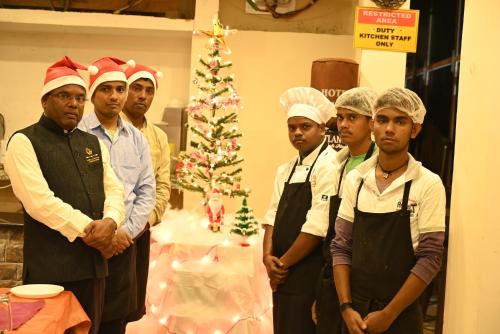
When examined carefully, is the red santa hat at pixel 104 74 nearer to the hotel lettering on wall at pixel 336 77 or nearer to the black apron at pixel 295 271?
the black apron at pixel 295 271

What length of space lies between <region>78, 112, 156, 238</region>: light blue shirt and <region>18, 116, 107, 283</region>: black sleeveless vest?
0.44m

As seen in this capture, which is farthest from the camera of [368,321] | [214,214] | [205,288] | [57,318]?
[214,214]

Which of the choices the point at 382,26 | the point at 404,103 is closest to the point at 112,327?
the point at 404,103

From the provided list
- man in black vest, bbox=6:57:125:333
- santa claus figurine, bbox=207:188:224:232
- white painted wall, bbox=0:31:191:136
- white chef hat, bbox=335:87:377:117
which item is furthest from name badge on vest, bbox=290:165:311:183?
white painted wall, bbox=0:31:191:136

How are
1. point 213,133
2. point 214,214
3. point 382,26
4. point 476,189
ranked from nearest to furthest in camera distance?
1. point 476,189
2. point 382,26
3. point 214,214
4. point 213,133

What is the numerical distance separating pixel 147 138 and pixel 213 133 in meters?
1.78

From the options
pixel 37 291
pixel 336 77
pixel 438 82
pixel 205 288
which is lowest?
pixel 205 288

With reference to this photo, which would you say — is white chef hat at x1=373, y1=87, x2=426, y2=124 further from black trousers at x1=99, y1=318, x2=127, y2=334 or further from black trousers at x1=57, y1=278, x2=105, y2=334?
black trousers at x1=99, y1=318, x2=127, y2=334

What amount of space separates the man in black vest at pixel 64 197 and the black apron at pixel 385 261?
1017 millimetres

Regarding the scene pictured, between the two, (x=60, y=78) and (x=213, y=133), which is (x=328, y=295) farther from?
(x=213, y=133)

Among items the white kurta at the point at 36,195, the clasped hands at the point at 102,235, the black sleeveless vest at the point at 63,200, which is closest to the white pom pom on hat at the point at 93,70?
the black sleeveless vest at the point at 63,200

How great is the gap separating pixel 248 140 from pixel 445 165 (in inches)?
78.0

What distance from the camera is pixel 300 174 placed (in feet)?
9.12

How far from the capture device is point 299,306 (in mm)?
2684
